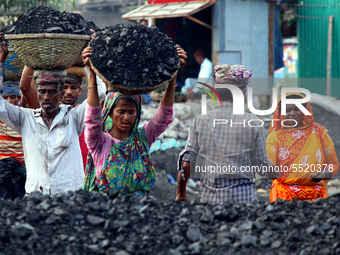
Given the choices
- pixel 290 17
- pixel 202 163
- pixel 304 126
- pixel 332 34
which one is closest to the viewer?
pixel 202 163

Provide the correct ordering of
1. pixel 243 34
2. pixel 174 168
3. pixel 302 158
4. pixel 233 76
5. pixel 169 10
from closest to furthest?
1. pixel 233 76
2. pixel 302 158
3. pixel 174 168
4. pixel 169 10
5. pixel 243 34

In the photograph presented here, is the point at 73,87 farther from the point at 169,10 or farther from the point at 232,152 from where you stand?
the point at 169,10

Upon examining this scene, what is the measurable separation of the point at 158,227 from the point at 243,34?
8745 millimetres

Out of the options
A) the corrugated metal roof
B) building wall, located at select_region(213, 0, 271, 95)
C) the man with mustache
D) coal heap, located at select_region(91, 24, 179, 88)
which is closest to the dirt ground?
building wall, located at select_region(213, 0, 271, 95)

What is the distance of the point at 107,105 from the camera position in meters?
2.93

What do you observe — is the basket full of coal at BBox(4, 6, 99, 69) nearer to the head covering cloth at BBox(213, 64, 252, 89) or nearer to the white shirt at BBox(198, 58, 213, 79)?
the head covering cloth at BBox(213, 64, 252, 89)

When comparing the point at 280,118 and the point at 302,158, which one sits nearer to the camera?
the point at 302,158

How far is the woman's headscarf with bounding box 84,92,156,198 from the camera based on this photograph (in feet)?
9.15

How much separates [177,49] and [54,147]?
3.73 feet

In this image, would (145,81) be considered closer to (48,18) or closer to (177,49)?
(177,49)

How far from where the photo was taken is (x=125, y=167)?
2811 millimetres

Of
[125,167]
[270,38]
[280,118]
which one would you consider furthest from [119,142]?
[270,38]

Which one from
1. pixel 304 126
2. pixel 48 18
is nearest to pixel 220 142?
pixel 304 126

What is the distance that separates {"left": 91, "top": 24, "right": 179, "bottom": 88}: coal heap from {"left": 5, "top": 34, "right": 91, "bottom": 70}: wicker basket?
22 centimetres
